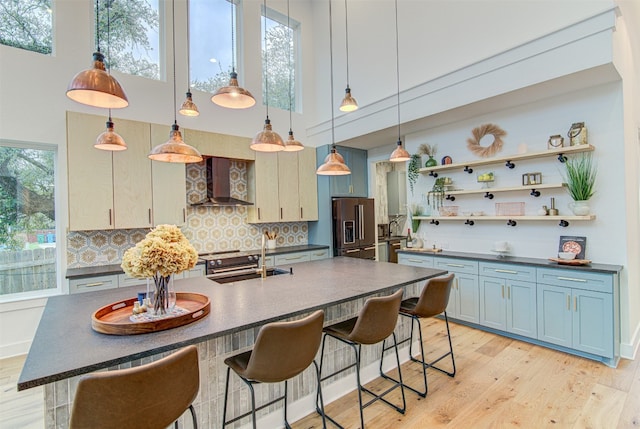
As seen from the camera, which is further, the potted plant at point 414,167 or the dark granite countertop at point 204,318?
the potted plant at point 414,167

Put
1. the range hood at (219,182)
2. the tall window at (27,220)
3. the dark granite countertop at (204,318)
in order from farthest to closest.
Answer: the range hood at (219,182), the tall window at (27,220), the dark granite countertop at (204,318)

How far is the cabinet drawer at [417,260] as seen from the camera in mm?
4297

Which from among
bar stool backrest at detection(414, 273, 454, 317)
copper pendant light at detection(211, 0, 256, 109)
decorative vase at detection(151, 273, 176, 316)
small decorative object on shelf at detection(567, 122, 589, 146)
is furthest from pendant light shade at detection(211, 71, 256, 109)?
small decorative object on shelf at detection(567, 122, 589, 146)

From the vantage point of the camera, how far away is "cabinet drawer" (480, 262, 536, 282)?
11.1ft

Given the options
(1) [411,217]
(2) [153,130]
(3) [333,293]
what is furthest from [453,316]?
(2) [153,130]

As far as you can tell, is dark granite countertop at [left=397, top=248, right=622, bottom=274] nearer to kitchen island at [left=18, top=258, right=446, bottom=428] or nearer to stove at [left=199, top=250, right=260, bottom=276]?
kitchen island at [left=18, top=258, right=446, bottom=428]

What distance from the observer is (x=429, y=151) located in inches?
184

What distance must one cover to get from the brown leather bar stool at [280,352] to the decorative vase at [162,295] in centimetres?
46

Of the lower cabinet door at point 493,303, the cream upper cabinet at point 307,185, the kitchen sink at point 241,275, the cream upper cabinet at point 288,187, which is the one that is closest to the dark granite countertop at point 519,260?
the lower cabinet door at point 493,303

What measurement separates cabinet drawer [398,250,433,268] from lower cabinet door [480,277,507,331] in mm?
697

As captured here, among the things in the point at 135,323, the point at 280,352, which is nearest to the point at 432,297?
the point at 280,352

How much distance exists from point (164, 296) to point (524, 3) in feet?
13.7

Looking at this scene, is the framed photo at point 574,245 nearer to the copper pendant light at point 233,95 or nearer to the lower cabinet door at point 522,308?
the lower cabinet door at point 522,308

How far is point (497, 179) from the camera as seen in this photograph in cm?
402
